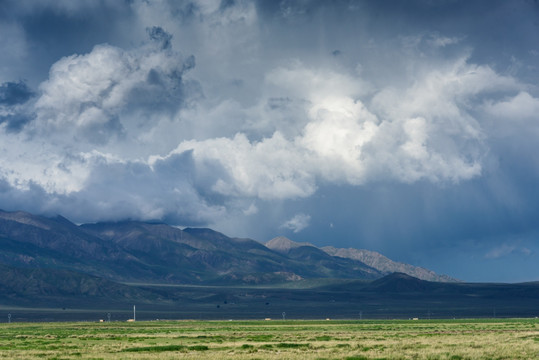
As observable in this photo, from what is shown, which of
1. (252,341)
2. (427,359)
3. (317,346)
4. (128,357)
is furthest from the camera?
(252,341)

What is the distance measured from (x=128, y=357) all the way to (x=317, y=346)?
2574cm

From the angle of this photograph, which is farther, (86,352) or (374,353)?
(86,352)

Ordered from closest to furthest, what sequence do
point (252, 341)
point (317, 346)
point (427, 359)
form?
point (427, 359) → point (317, 346) → point (252, 341)

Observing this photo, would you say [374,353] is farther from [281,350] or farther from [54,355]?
[54,355]

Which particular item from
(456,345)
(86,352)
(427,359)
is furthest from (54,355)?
(456,345)

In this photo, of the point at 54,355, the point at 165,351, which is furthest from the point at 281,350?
the point at 54,355

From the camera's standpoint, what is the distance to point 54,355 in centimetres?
7469

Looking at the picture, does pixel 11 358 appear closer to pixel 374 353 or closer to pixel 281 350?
pixel 281 350

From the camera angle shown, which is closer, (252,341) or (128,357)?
(128,357)

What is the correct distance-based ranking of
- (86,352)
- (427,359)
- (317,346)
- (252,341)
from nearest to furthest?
1. (427,359)
2. (86,352)
3. (317,346)
4. (252,341)

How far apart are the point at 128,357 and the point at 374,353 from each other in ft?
84.4

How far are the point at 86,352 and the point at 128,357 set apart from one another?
32.5 ft

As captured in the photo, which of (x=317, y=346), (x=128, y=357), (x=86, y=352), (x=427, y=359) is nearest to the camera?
(x=427, y=359)

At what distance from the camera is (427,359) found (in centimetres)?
6662
